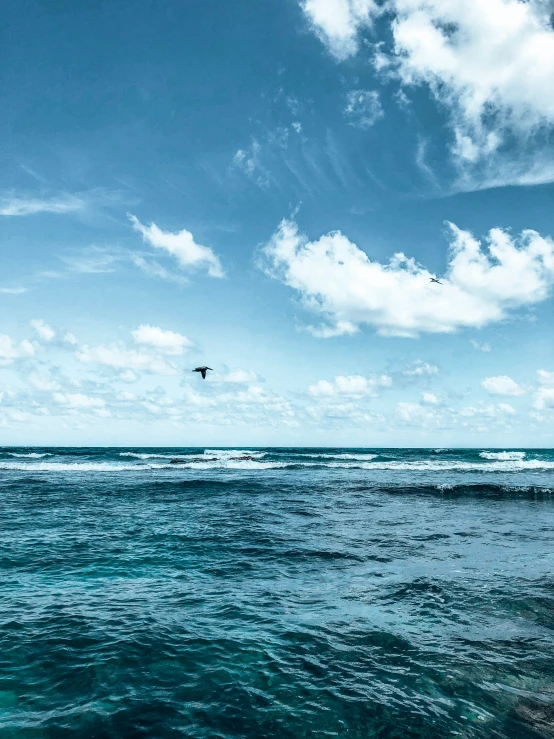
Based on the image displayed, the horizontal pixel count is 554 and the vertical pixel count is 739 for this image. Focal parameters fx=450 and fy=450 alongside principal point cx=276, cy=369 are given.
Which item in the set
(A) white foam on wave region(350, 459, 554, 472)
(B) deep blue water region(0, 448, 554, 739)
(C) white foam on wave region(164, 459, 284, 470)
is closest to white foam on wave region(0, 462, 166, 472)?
(C) white foam on wave region(164, 459, 284, 470)

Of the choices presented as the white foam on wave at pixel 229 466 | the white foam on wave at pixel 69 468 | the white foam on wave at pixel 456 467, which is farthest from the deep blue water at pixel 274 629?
the white foam on wave at pixel 456 467

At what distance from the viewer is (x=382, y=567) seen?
46.9 ft

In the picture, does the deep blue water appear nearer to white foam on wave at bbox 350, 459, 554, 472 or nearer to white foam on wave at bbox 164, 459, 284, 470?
white foam on wave at bbox 164, 459, 284, 470

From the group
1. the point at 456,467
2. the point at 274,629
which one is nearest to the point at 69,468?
the point at 456,467

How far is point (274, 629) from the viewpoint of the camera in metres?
9.75

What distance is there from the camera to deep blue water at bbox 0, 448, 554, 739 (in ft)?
22.9

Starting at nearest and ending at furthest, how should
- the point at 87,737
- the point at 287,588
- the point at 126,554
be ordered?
1. the point at 87,737
2. the point at 287,588
3. the point at 126,554

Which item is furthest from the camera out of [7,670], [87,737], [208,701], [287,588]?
[287,588]

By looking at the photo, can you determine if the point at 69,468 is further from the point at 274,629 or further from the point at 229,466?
the point at 274,629

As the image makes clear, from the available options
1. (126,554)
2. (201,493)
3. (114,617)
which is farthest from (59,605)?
(201,493)

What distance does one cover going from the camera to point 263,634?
9516 mm

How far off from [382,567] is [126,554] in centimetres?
869

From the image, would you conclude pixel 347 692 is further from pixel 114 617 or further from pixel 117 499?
pixel 117 499

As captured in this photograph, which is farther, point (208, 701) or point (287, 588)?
point (287, 588)
